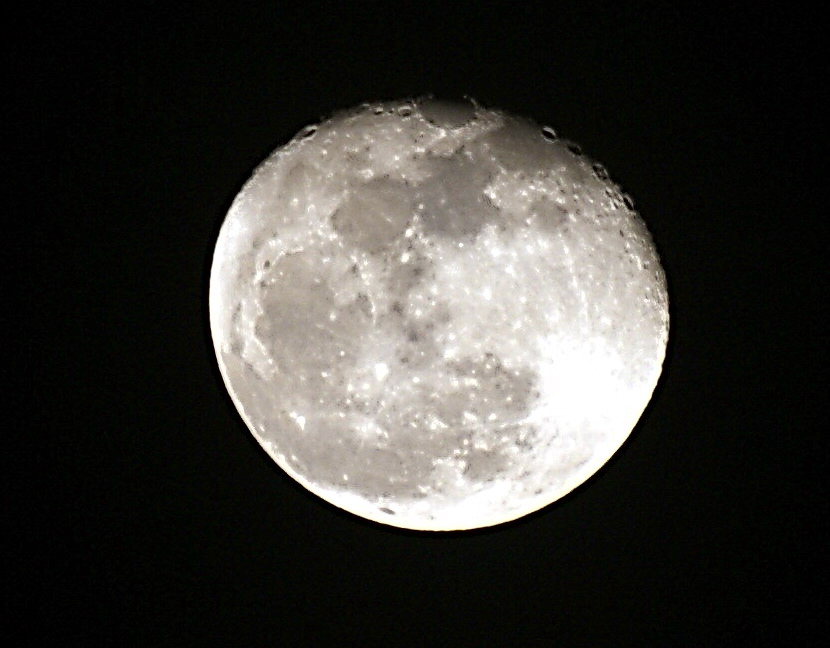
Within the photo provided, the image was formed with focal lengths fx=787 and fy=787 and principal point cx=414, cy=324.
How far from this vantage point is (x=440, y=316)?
90 cm

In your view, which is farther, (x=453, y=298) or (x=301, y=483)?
(x=301, y=483)

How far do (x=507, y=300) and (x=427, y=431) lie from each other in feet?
0.59

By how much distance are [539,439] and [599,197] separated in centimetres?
31

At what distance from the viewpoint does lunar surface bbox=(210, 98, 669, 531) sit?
2.96 ft

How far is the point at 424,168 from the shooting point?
3.02ft

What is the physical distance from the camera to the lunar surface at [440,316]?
2.96ft

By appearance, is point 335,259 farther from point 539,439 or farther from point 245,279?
point 539,439

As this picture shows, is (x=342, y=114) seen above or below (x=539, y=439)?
above

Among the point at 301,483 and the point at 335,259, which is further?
the point at 301,483

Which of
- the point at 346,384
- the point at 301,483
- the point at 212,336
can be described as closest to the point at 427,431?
the point at 346,384

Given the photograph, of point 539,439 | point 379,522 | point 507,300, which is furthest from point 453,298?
point 379,522

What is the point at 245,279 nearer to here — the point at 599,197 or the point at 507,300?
the point at 507,300

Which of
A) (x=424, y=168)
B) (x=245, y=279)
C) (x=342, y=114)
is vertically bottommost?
(x=245, y=279)

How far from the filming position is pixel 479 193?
2.99 ft
